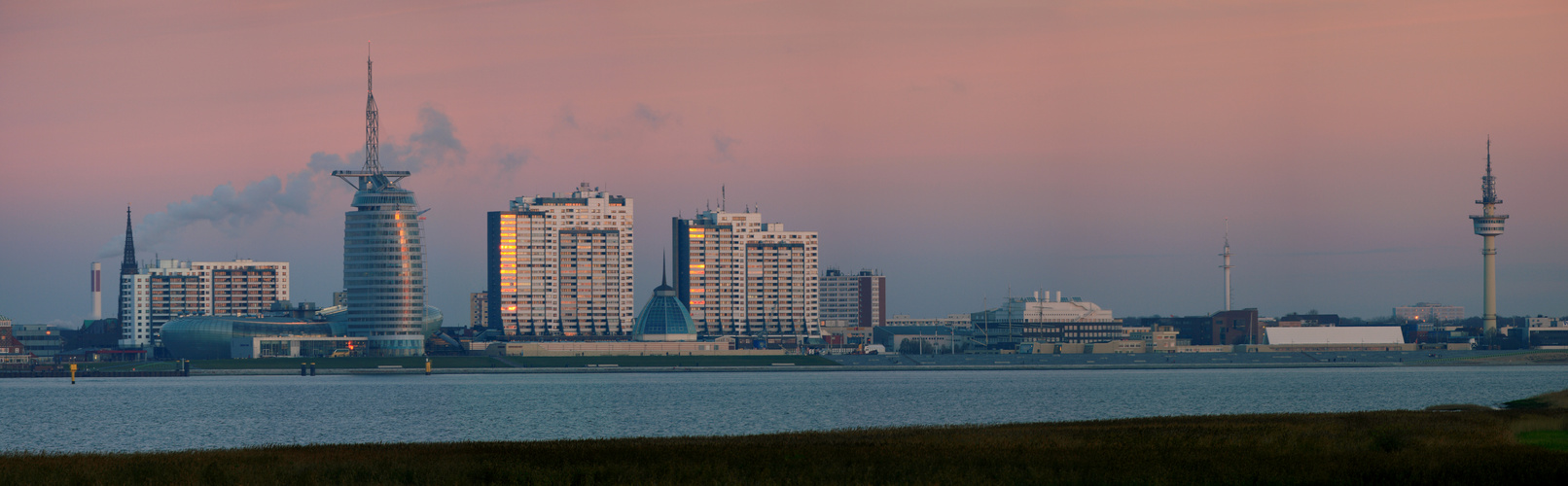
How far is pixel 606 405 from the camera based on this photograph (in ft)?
404

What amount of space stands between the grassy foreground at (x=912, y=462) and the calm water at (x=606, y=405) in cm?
3723

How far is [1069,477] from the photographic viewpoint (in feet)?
113

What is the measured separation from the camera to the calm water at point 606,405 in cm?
8800

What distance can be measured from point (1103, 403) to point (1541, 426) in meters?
71.0

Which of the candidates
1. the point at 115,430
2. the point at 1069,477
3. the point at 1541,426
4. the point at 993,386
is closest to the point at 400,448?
the point at 1069,477

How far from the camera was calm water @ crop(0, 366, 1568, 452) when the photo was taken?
8800 cm

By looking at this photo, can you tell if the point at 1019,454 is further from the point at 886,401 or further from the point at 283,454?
the point at 886,401

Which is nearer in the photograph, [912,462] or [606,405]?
[912,462]

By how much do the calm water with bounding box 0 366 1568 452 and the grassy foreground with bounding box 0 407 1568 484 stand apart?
122 feet

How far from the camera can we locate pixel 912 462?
38.5 m

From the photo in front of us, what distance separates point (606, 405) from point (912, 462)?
86759 millimetres

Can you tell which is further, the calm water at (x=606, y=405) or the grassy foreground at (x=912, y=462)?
the calm water at (x=606, y=405)

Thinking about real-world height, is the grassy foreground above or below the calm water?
above

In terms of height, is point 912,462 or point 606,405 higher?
point 912,462
